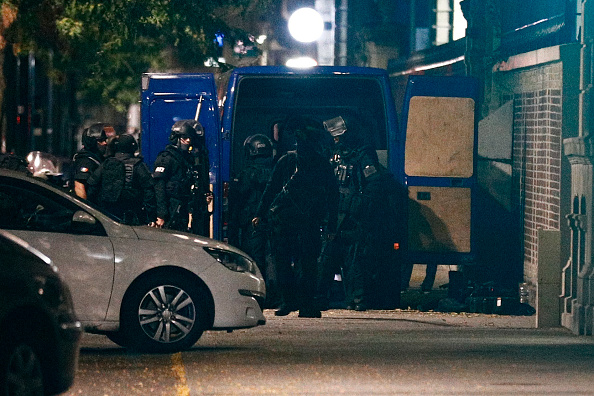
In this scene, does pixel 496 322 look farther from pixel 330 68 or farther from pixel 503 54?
pixel 503 54

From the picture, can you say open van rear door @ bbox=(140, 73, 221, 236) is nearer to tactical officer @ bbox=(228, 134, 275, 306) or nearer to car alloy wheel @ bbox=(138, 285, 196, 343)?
tactical officer @ bbox=(228, 134, 275, 306)

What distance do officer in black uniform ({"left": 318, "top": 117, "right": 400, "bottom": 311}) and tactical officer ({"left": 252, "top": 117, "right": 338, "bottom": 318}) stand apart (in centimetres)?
43

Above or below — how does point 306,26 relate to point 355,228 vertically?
above

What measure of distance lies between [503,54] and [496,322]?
4741mm

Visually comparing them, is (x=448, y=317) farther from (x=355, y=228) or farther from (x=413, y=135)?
(x=413, y=135)

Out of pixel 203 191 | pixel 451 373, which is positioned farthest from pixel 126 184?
pixel 451 373

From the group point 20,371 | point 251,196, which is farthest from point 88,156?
point 20,371

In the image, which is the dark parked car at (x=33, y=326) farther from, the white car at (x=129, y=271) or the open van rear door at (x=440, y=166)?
the open van rear door at (x=440, y=166)

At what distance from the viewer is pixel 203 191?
45.0ft

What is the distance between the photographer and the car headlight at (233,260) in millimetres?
10134

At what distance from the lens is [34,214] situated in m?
9.91

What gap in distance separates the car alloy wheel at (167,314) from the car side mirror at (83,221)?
2.25ft

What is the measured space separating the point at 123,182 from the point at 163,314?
140 inches

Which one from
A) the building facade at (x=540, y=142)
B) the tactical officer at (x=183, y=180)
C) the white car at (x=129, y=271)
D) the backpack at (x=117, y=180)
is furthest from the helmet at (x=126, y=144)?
the building facade at (x=540, y=142)
